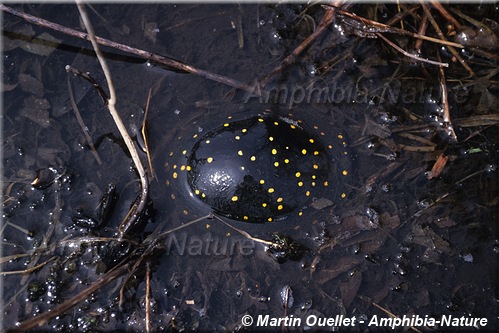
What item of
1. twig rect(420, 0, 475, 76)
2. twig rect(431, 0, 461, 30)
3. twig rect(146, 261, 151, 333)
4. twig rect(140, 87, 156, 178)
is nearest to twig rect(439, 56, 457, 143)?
twig rect(420, 0, 475, 76)

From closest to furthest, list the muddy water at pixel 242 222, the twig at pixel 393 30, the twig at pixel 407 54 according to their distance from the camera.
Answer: the muddy water at pixel 242 222 → the twig at pixel 407 54 → the twig at pixel 393 30

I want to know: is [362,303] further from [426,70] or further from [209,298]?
[426,70]

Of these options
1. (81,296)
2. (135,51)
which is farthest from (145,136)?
(81,296)

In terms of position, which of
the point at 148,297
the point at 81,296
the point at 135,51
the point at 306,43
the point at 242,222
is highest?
the point at 306,43

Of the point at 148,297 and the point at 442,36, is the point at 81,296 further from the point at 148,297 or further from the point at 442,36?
the point at 442,36

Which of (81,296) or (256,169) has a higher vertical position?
(256,169)

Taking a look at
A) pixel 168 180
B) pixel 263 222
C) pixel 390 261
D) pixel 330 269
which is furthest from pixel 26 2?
pixel 390 261

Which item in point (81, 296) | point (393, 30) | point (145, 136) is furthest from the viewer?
point (393, 30)

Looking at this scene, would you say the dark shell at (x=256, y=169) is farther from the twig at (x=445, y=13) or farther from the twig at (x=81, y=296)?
the twig at (x=445, y=13)

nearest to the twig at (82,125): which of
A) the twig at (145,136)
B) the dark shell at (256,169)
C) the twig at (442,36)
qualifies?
the twig at (145,136)
